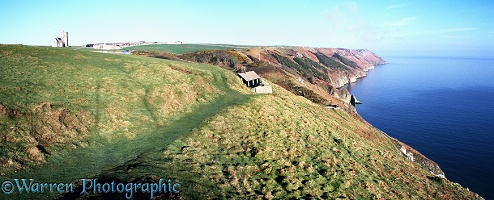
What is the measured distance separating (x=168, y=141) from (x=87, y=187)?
312 inches

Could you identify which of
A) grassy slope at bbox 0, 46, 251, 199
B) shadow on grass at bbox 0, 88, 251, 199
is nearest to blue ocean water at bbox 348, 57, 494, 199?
grassy slope at bbox 0, 46, 251, 199

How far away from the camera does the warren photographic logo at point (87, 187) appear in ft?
44.3

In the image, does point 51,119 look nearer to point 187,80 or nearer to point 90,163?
point 90,163

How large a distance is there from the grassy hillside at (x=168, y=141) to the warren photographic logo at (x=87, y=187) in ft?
1.66

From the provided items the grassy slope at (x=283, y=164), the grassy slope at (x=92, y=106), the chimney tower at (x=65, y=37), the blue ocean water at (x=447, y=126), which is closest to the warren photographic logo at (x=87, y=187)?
the grassy slope at (x=92, y=106)

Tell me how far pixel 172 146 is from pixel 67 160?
6787mm

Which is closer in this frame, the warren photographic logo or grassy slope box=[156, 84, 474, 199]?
the warren photographic logo

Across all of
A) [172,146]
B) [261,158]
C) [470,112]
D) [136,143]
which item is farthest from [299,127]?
[470,112]

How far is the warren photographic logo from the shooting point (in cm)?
1351

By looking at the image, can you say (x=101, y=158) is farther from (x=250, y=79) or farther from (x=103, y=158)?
(x=250, y=79)

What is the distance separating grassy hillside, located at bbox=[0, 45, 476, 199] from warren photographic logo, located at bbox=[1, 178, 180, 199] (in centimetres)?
51

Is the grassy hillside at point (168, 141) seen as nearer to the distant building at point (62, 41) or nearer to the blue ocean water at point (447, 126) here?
the blue ocean water at point (447, 126)

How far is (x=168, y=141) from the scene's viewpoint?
21844mm

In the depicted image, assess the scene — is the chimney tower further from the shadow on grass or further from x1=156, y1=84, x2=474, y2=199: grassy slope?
the shadow on grass
